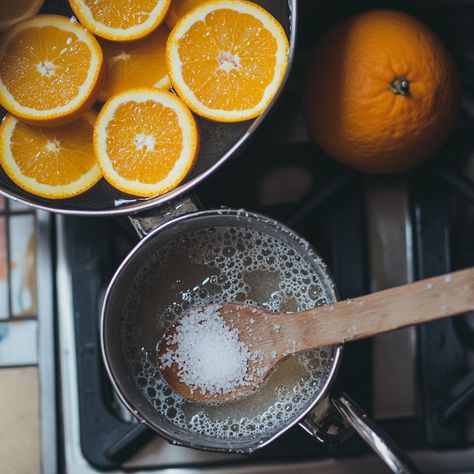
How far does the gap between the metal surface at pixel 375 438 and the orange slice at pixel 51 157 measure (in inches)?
12.1

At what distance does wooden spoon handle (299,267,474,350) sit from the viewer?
49cm

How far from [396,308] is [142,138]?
29cm

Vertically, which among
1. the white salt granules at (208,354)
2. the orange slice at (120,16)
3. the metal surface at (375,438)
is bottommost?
the metal surface at (375,438)

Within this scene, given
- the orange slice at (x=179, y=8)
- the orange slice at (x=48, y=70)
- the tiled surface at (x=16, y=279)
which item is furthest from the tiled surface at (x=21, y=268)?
the orange slice at (x=179, y=8)

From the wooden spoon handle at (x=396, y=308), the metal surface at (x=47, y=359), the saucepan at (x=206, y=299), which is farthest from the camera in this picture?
the metal surface at (x=47, y=359)

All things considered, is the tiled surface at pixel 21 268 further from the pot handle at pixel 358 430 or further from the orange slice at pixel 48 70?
the pot handle at pixel 358 430

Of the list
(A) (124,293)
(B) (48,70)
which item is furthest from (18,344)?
(B) (48,70)

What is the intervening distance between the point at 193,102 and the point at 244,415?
0.97 ft

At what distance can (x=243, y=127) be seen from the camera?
2.12 ft

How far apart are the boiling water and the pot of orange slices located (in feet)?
0.23

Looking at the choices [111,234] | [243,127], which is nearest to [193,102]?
[243,127]

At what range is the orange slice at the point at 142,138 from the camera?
2.05ft

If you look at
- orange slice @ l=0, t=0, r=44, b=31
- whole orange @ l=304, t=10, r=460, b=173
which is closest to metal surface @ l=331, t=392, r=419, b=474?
whole orange @ l=304, t=10, r=460, b=173

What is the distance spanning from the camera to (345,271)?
0.67 m
